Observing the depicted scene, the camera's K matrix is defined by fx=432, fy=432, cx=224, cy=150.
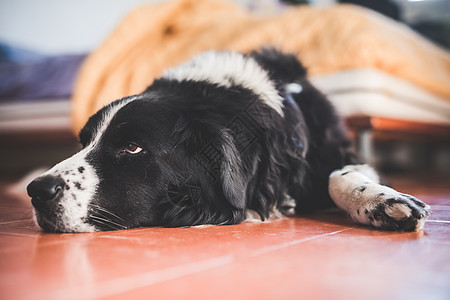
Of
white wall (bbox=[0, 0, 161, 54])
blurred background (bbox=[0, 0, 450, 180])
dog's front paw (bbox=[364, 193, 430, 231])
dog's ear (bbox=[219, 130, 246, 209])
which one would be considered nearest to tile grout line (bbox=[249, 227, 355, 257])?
dog's front paw (bbox=[364, 193, 430, 231])

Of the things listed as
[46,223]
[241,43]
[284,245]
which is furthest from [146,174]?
[241,43]

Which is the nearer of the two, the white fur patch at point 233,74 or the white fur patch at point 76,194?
the white fur patch at point 76,194

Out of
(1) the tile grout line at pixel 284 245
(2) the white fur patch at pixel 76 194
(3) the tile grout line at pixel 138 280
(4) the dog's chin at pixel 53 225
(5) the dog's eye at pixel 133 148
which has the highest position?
(5) the dog's eye at pixel 133 148

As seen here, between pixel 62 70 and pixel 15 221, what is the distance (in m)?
2.86

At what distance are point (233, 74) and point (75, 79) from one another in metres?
2.59

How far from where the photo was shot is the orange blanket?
2.33 m

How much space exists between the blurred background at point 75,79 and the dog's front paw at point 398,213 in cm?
125

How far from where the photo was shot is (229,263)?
82 cm

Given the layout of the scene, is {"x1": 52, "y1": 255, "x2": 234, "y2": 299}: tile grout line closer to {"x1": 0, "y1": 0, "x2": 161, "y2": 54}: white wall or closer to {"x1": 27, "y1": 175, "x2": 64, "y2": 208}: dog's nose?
{"x1": 27, "y1": 175, "x2": 64, "y2": 208}: dog's nose

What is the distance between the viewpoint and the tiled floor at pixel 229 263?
654 mm

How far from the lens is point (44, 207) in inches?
45.4

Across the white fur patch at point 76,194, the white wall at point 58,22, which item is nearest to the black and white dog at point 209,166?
the white fur patch at point 76,194

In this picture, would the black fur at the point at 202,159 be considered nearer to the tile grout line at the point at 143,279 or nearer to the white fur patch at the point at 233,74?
the white fur patch at the point at 233,74

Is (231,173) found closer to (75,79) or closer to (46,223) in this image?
(46,223)
